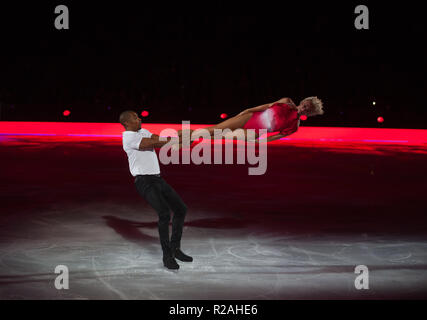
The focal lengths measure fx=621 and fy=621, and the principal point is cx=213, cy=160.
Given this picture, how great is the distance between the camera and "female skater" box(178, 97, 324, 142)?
7.21 meters

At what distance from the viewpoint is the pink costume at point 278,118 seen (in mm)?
7361

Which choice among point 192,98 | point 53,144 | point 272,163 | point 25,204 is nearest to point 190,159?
point 272,163

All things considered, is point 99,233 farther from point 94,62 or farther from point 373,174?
point 94,62

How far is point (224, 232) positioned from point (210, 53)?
29.2 metres

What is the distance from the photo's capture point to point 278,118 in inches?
293

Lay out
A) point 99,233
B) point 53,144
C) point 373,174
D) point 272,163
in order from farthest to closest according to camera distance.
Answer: point 53,144
point 272,163
point 373,174
point 99,233

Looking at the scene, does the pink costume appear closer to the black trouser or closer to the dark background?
the black trouser

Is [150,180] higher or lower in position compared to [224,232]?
higher

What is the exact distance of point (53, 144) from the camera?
24234 mm

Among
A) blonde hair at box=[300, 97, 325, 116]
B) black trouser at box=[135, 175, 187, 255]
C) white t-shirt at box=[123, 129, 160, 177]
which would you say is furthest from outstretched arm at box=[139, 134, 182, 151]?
blonde hair at box=[300, 97, 325, 116]

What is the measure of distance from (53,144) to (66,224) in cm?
1500

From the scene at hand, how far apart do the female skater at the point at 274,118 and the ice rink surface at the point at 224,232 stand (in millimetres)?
1604

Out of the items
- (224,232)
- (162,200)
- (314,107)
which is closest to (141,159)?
(162,200)
